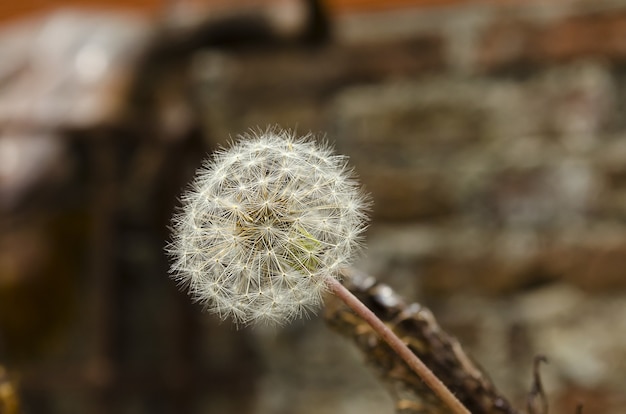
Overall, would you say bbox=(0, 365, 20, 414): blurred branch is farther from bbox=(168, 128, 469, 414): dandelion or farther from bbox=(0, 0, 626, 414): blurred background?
bbox=(0, 0, 626, 414): blurred background

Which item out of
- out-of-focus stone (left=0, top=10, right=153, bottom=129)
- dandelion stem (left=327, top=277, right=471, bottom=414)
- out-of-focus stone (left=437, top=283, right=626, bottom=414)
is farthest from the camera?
out-of-focus stone (left=0, top=10, right=153, bottom=129)

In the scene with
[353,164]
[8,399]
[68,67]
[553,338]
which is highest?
[68,67]

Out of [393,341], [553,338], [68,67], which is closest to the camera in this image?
[393,341]

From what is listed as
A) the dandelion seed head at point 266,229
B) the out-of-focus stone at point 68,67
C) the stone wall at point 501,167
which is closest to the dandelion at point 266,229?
the dandelion seed head at point 266,229

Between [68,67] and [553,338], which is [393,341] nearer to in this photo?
[553,338]

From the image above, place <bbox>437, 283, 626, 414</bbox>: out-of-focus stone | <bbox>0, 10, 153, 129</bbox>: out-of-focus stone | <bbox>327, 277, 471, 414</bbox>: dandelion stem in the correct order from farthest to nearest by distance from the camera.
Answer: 1. <bbox>0, 10, 153, 129</bbox>: out-of-focus stone
2. <bbox>437, 283, 626, 414</bbox>: out-of-focus stone
3. <bbox>327, 277, 471, 414</bbox>: dandelion stem

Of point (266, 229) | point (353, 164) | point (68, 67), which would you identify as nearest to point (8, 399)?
point (266, 229)

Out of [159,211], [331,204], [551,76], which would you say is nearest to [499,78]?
[551,76]

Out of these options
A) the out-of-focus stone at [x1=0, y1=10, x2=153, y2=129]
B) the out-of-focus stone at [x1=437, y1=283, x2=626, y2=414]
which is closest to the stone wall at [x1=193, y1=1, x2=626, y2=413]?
the out-of-focus stone at [x1=437, y1=283, x2=626, y2=414]
